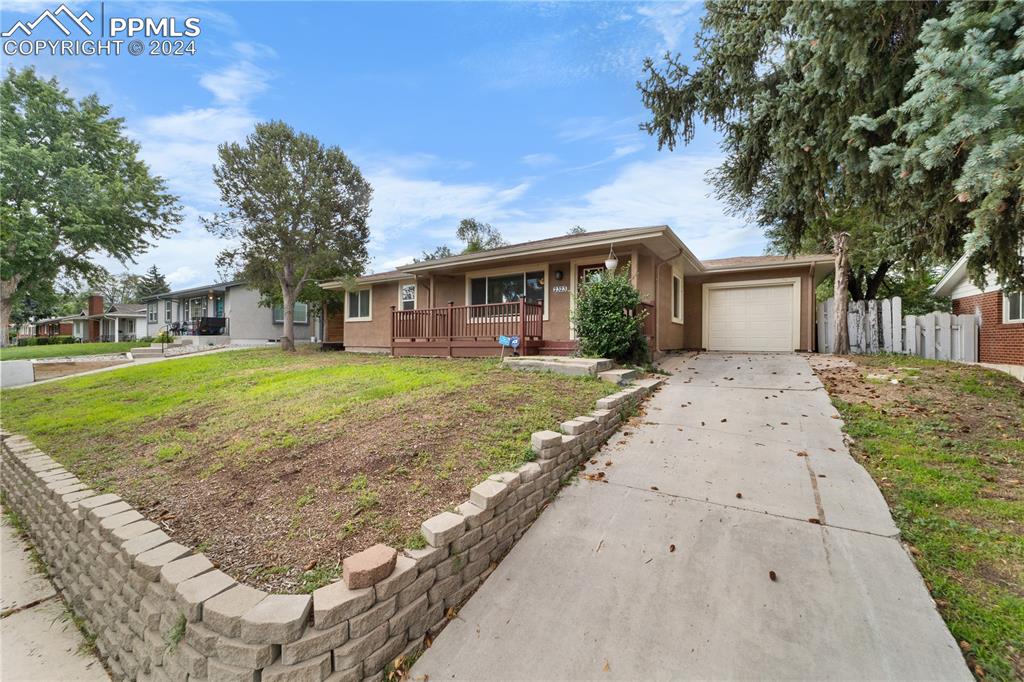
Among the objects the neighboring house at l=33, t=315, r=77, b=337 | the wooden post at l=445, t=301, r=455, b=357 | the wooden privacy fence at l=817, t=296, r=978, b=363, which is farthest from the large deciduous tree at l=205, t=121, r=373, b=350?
the neighboring house at l=33, t=315, r=77, b=337

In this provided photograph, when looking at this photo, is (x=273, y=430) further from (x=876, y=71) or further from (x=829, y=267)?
(x=829, y=267)

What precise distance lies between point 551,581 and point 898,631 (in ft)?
5.81

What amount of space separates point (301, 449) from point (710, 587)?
355 centimetres

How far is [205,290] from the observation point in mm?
22641

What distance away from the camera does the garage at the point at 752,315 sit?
11266mm

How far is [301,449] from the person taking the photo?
3840 mm

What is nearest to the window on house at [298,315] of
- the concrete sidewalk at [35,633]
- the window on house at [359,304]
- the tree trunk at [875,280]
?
the window on house at [359,304]

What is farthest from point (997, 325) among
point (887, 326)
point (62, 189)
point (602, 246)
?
point (62, 189)

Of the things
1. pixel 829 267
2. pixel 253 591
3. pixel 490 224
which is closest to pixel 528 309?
Result: pixel 253 591

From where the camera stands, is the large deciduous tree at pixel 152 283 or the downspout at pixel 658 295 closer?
the downspout at pixel 658 295

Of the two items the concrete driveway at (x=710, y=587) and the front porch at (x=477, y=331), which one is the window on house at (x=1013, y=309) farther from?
the concrete driveway at (x=710, y=587)

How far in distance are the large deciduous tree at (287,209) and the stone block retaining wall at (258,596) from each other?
12.0 metres

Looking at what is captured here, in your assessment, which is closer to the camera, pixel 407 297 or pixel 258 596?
pixel 258 596

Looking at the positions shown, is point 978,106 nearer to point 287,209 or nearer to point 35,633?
point 35,633
